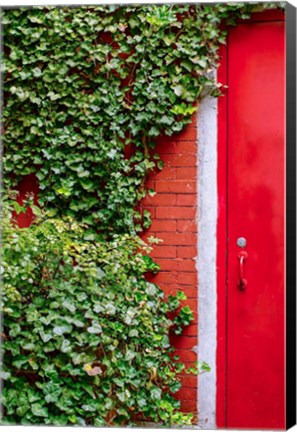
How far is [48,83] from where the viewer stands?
324cm

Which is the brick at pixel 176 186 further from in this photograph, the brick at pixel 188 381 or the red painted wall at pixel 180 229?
the brick at pixel 188 381

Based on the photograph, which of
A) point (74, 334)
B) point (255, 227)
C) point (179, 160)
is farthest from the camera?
point (179, 160)

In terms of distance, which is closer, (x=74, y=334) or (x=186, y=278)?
(x=74, y=334)

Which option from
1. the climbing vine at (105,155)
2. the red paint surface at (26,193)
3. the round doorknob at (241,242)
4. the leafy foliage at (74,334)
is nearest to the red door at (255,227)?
the round doorknob at (241,242)

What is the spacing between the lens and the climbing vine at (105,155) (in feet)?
9.11

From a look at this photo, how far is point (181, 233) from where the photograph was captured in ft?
10.4

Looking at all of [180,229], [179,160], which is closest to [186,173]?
[179,160]

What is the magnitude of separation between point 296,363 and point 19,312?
53.0 inches

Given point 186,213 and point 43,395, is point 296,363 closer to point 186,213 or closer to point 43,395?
point 186,213

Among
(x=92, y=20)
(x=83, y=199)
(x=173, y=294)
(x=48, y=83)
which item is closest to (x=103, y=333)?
(x=173, y=294)

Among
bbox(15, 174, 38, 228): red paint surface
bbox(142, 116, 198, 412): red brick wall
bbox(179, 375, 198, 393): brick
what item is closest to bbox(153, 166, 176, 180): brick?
bbox(142, 116, 198, 412): red brick wall

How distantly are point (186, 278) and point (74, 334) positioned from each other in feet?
2.51

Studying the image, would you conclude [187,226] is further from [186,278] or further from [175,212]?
[186,278]

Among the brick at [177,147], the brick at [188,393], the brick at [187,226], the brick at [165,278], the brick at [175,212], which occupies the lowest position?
the brick at [188,393]
